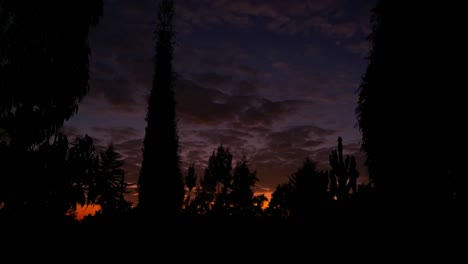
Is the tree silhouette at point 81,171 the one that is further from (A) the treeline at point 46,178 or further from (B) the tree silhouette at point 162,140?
(B) the tree silhouette at point 162,140

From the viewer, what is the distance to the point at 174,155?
25000 mm

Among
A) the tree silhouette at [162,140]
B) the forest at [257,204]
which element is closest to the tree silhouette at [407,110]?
the forest at [257,204]

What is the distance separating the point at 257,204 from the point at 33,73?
23.8ft

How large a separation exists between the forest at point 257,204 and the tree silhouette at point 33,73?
0.03 m

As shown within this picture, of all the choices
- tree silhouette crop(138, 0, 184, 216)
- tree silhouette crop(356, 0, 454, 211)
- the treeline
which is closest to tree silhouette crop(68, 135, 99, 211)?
the treeline

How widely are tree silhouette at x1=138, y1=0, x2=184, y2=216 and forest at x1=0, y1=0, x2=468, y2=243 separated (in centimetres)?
1049

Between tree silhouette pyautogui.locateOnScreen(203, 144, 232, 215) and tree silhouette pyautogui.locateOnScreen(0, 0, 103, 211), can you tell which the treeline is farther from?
tree silhouette pyautogui.locateOnScreen(203, 144, 232, 215)

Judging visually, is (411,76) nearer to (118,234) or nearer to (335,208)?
(335,208)

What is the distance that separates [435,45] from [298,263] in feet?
30.4

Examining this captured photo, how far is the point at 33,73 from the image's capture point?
9750 mm

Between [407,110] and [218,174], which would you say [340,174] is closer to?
[407,110]

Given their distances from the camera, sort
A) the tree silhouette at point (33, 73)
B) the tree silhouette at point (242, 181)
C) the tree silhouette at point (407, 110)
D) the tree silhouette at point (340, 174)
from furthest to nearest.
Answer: the tree silhouette at point (242, 181) → the tree silhouette at point (340, 174) → the tree silhouette at point (407, 110) → the tree silhouette at point (33, 73)

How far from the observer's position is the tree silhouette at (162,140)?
77.4 ft

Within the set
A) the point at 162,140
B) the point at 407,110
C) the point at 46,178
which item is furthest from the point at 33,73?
the point at 162,140
